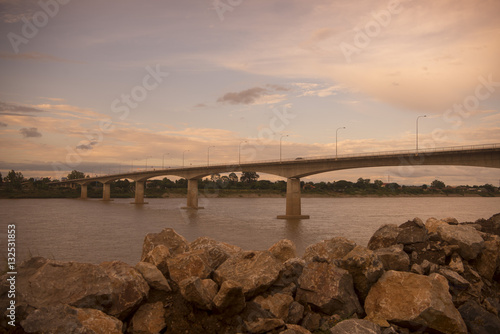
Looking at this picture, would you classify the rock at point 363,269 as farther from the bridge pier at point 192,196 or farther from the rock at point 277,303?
the bridge pier at point 192,196

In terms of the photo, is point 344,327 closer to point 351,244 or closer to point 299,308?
point 299,308

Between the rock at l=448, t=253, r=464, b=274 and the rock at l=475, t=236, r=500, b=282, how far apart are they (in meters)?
0.75

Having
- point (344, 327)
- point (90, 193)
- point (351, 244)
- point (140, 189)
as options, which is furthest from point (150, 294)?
point (90, 193)

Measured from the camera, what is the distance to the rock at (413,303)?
23.9ft

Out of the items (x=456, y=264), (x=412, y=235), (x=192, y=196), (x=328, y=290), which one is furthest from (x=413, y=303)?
(x=192, y=196)

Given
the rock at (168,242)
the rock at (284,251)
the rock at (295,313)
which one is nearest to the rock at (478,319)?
the rock at (295,313)

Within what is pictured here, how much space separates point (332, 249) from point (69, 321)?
253 inches

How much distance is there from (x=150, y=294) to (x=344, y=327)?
4.03 meters

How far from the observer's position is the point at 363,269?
324 inches

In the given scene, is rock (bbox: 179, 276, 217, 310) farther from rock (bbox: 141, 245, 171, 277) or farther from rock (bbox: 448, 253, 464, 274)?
rock (bbox: 448, 253, 464, 274)

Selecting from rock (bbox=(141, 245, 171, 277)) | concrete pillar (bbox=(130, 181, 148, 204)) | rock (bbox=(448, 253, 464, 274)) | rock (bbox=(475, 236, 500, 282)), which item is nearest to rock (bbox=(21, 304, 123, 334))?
rock (bbox=(141, 245, 171, 277))

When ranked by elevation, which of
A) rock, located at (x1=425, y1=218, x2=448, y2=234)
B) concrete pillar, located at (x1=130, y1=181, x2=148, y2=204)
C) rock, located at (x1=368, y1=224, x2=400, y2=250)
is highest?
rock, located at (x1=425, y1=218, x2=448, y2=234)

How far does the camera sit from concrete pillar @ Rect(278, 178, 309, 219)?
55.3 meters

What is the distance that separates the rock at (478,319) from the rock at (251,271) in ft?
13.6
